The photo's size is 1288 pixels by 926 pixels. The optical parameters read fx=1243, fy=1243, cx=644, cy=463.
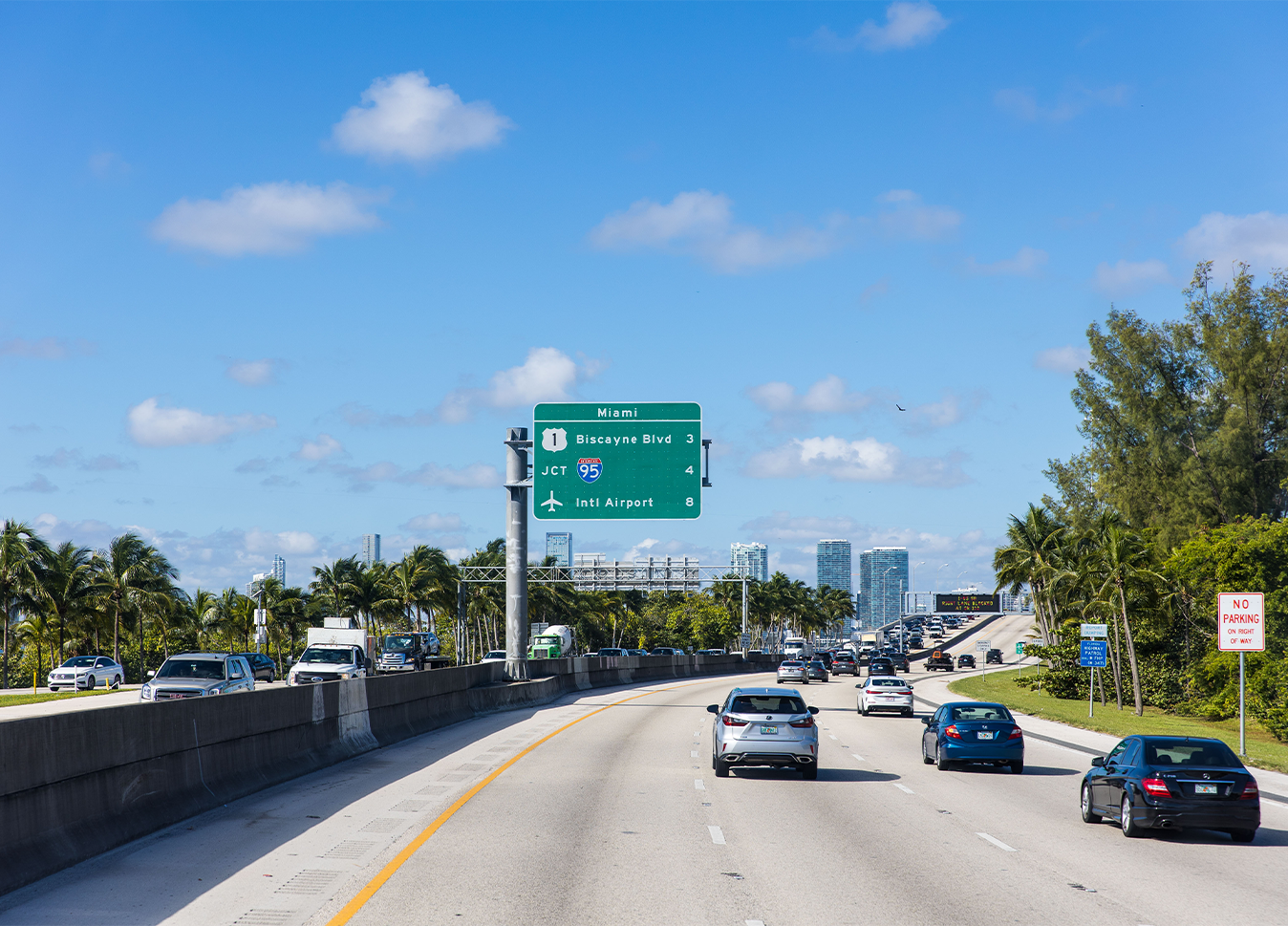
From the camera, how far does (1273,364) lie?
57.2 metres

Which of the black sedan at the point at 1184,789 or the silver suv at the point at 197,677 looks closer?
the black sedan at the point at 1184,789

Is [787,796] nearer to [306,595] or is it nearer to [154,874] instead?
[154,874]

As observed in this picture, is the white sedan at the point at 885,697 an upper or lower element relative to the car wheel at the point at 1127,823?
lower

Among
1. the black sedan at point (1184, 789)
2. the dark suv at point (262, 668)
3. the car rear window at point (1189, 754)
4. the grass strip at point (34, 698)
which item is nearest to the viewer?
the black sedan at point (1184, 789)

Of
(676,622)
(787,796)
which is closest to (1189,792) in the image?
(787,796)

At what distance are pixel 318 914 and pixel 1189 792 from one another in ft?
34.4

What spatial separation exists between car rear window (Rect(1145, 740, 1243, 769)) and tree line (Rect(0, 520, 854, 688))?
5190cm

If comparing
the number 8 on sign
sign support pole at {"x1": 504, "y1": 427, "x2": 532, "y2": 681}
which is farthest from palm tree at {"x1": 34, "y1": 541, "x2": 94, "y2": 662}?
the number 8 on sign

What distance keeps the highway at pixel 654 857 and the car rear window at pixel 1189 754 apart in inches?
38.7

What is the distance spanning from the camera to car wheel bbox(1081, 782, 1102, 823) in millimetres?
16734

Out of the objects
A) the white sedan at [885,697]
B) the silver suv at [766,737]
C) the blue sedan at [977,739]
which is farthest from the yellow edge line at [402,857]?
the white sedan at [885,697]

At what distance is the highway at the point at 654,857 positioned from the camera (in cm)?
1023

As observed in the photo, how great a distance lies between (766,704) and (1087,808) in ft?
21.7

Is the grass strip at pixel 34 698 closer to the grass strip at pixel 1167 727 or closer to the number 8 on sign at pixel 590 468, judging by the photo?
the number 8 on sign at pixel 590 468
